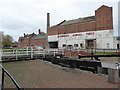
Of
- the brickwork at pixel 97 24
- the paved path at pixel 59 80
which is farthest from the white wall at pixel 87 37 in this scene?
the paved path at pixel 59 80

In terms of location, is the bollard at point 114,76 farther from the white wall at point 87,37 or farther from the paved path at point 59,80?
the white wall at point 87,37

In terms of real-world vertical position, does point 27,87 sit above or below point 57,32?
below

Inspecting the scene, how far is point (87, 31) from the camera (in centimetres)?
4812

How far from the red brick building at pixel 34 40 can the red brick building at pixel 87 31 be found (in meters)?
7.69

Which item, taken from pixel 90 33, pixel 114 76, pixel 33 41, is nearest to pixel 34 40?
pixel 33 41

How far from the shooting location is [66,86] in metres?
5.63

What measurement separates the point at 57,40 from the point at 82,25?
13837 mm

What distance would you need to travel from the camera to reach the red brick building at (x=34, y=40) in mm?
68850

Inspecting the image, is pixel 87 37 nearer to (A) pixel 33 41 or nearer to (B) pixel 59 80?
(A) pixel 33 41

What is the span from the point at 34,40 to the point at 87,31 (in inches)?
1454

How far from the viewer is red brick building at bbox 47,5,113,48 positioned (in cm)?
4259

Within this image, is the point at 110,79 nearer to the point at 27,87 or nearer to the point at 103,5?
the point at 27,87

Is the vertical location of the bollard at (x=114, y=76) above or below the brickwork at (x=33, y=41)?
below

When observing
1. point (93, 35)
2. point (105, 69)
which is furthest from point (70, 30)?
point (105, 69)
